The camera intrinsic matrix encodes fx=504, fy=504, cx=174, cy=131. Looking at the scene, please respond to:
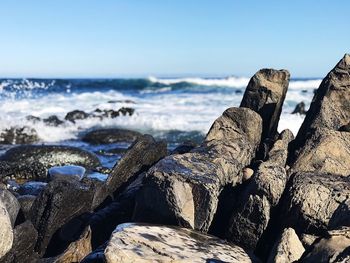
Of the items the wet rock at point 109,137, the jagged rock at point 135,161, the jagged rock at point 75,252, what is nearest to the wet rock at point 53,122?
the wet rock at point 109,137

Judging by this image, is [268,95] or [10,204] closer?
[10,204]

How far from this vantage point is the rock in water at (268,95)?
6.82 meters

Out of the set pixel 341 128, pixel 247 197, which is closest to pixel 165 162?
pixel 247 197

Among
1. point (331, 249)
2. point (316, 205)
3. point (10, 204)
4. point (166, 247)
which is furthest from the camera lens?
point (10, 204)

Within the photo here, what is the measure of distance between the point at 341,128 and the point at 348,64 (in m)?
0.96

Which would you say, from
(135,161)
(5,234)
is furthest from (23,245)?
(135,161)

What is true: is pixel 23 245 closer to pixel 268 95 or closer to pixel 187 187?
pixel 187 187

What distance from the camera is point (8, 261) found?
15.0ft

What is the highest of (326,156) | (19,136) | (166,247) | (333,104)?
(333,104)

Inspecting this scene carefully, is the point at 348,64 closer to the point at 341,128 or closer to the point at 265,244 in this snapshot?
the point at 341,128

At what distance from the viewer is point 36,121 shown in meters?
19.4

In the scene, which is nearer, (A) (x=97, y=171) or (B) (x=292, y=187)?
(B) (x=292, y=187)

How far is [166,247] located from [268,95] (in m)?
3.67

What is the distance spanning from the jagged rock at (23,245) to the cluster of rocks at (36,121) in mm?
12013
